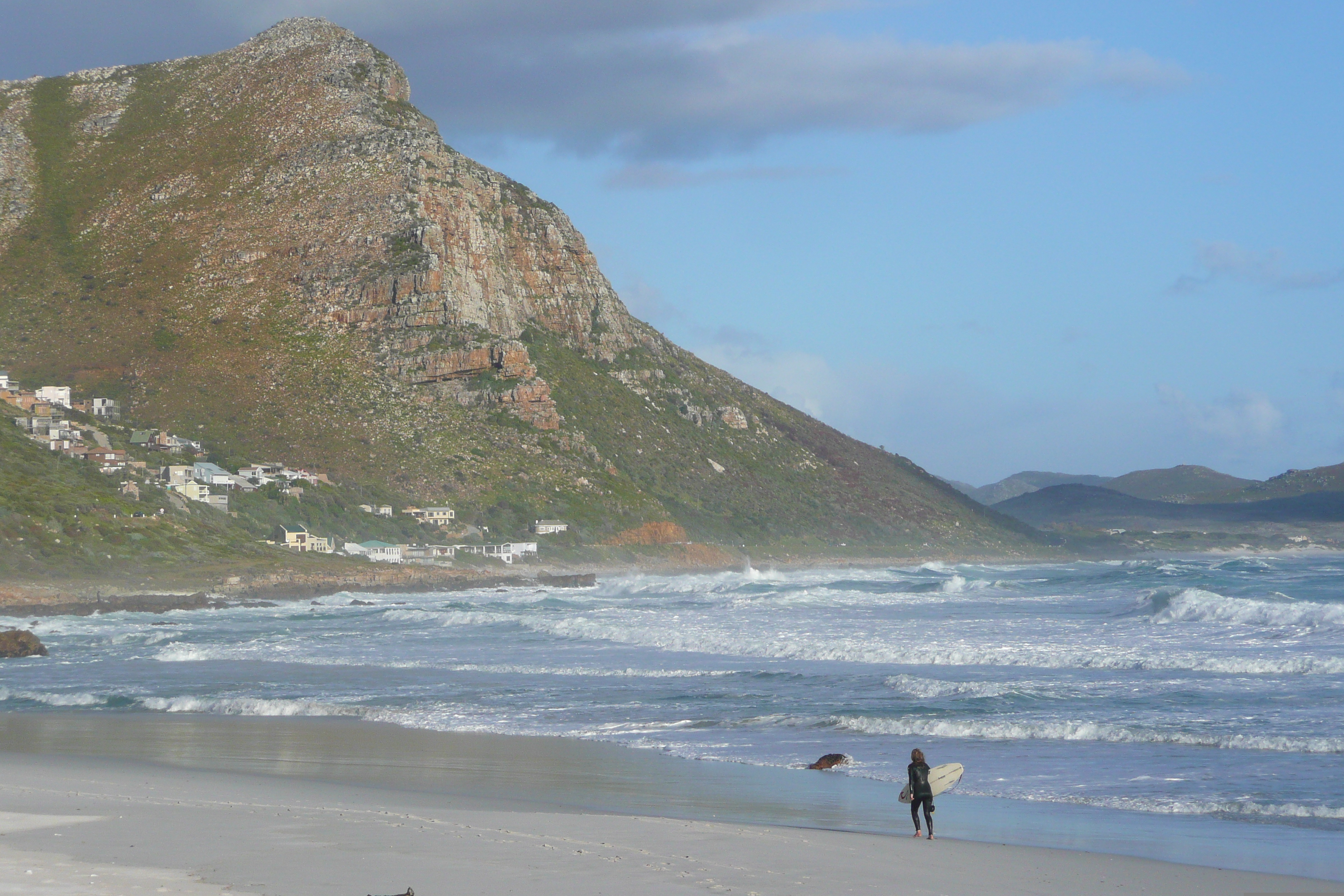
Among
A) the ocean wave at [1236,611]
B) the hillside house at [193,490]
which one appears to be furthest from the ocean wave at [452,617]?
the hillside house at [193,490]

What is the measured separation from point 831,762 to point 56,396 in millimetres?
89997

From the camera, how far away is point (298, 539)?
275ft

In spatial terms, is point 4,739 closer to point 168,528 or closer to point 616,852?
point 616,852

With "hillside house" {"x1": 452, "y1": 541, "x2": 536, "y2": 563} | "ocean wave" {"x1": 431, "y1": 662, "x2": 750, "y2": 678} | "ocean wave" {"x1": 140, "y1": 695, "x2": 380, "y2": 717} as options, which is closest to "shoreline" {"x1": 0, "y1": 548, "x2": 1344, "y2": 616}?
"hillside house" {"x1": 452, "y1": 541, "x2": 536, "y2": 563}

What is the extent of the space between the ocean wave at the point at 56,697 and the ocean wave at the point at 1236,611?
29.1 metres

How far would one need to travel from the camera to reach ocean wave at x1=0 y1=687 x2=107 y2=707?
24375 millimetres

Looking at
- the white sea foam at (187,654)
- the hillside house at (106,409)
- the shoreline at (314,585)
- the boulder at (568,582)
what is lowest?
the white sea foam at (187,654)

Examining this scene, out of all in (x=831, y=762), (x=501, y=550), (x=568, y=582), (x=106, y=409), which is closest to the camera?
(x=831, y=762)

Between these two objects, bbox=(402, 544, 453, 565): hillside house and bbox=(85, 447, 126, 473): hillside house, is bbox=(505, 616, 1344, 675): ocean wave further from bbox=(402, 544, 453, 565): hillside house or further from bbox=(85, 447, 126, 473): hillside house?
bbox=(85, 447, 126, 473): hillside house

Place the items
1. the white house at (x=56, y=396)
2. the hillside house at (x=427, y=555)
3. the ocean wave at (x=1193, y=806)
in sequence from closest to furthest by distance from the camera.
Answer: the ocean wave at (x=1193, y=806)
the hillside house at (x=427, y=555)
the white house at (x=56, y=396)

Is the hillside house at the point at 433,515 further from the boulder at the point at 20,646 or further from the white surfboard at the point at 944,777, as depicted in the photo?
the white surfboard at the point at 944,777

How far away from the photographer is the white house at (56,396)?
92125 millimetres

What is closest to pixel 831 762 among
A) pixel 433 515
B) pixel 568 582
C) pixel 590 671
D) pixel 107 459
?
pixel 590 671

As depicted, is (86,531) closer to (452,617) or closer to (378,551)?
(378,551)
